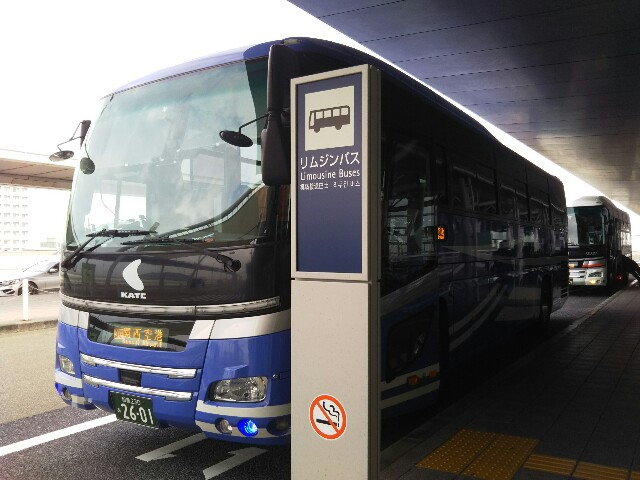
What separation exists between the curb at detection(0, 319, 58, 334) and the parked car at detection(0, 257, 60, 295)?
26.5 ft

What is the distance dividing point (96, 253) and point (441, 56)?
28.1ft

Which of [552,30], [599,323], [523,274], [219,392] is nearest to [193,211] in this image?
[219,392]

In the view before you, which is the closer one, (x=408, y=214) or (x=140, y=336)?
(x=140, y=336)

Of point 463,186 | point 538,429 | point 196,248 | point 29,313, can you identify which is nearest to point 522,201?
point 463,186

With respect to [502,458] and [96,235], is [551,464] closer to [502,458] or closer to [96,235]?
[502,458]

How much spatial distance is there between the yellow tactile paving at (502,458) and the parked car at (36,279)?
59.0ft

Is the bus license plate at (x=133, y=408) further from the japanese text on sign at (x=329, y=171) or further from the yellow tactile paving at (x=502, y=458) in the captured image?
the yellow tactile paving at (x=502, y=458)

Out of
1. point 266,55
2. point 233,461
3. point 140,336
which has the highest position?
point 266,55

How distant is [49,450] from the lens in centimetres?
451

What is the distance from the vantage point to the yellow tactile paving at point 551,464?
153 inches

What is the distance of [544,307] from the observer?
10141 millimetres

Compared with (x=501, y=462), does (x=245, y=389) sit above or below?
above

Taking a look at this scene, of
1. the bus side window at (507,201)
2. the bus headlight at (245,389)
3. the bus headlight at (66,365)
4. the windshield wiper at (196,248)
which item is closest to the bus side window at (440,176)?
the bus side window at (507,201)

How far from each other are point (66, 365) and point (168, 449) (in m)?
1.05
